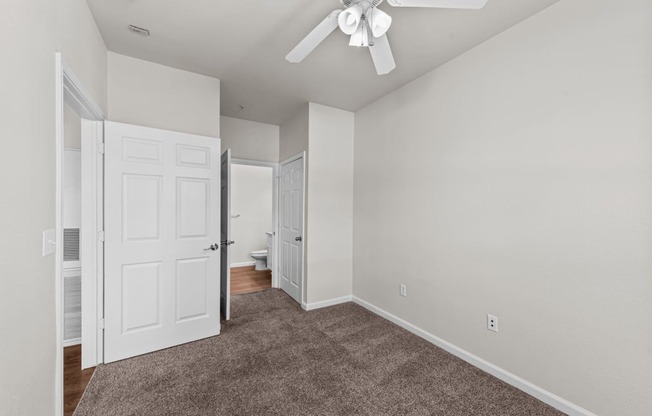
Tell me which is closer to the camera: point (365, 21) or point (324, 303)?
point (365, 21)

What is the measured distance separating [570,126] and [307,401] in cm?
253

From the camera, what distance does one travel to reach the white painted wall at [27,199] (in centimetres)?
97

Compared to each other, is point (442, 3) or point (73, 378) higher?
point (442, 3)

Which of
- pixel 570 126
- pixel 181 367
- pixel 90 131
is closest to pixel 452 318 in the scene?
pixel 570 126

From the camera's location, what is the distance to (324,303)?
3512 millimetres

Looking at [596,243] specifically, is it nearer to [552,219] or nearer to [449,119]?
[552,219]

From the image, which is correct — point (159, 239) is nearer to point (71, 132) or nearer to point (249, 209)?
point (71, 132)

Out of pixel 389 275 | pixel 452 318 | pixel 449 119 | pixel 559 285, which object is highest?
pixel 449 119

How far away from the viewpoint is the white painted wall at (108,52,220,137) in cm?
240

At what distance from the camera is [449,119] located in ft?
8.05

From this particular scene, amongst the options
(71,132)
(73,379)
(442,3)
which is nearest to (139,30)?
(71,132)

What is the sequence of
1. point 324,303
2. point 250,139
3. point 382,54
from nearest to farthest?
1. point 382,54
2. point 324,303
3. point 250,139

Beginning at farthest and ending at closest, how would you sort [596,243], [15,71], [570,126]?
[570,126] → [596,243] → [15,71]

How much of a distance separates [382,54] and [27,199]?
1.95m
